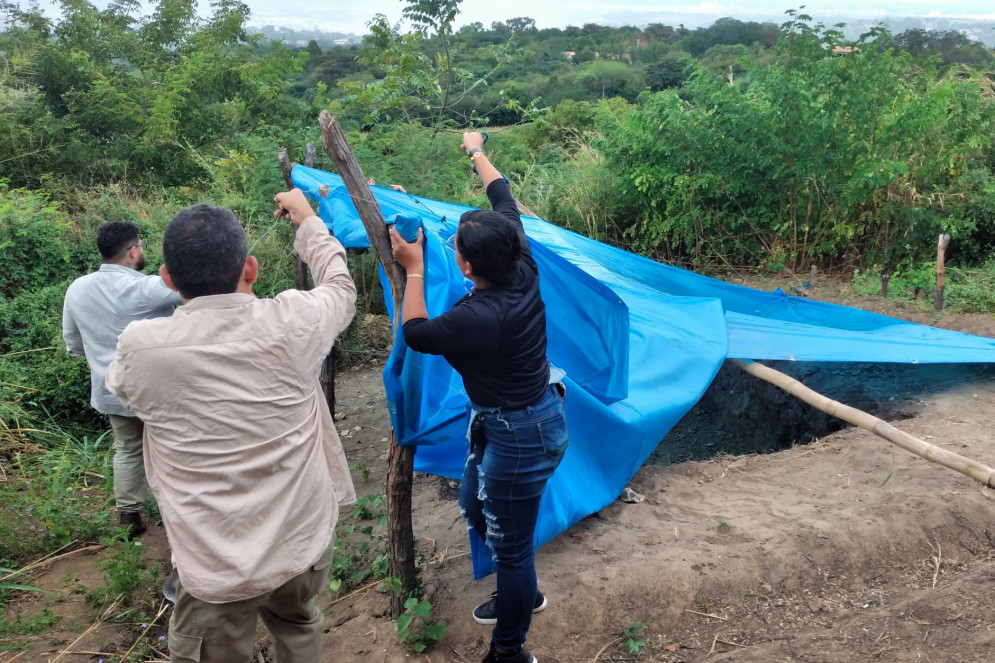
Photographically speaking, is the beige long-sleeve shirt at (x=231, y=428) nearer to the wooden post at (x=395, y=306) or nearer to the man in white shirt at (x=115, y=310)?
the wooden post at (x=395, y=306)

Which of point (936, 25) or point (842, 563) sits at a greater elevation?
point (936, 25)

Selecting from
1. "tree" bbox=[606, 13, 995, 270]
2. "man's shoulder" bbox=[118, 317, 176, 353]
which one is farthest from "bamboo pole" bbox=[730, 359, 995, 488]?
"tree" bbox=[606, 13, 995, 270]

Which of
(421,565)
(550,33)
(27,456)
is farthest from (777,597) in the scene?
(550,33)

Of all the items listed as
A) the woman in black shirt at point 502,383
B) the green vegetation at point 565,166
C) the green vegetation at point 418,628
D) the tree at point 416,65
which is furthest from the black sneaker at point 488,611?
the tree at point 416,65

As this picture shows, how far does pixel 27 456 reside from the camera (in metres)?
3.99

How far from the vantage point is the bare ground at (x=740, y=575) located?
2.54m

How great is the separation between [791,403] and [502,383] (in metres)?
3.65

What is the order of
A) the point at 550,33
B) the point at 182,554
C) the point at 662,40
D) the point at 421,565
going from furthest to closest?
1. the point at 550,33
2. the point at 662,40
3. the point at 421,565
4. the point at 182,554

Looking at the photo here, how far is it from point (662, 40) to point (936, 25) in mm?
19369

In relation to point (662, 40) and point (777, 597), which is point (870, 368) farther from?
point (662, 40)

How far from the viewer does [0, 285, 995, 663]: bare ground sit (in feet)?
8.34

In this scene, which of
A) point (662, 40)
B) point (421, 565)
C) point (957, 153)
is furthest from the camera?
point (662, 40)

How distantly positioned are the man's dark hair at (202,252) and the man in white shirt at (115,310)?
1.43 metres

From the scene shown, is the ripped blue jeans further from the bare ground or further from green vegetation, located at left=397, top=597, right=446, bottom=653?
the bare ground
